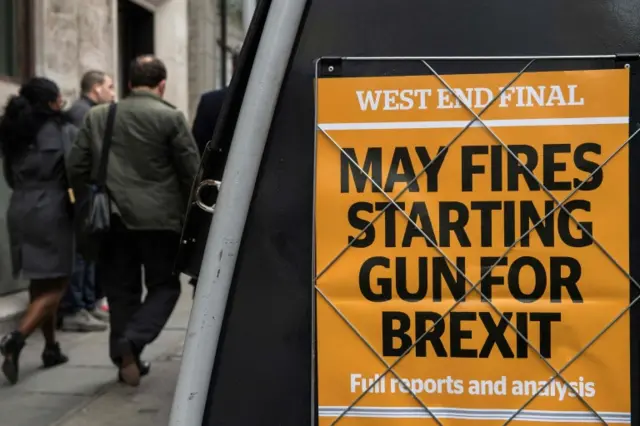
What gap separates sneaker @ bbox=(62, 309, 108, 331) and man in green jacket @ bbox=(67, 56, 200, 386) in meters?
1.84

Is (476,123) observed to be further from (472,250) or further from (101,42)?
(101,42)

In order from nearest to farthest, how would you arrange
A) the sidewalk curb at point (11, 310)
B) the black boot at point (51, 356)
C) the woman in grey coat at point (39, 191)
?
the woman in grey coat at point (39, 191) → the black boot at point (51, 356) → the sidewalk curb at point (11, 310)

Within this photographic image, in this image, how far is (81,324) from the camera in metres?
6.10

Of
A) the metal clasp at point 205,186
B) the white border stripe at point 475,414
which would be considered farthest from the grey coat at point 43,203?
the white border stripe at point 475,414

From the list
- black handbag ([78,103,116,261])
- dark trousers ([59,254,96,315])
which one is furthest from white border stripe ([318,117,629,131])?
dark trousers ([59,254,96,315])

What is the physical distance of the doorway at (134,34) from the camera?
33.1 ft

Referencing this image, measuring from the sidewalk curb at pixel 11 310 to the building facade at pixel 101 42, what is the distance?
0.10 metres

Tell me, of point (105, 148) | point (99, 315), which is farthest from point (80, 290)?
point (105, 148)

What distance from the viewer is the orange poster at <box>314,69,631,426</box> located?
1.64 meters

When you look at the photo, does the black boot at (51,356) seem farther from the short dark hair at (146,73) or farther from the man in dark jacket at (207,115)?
the short dark hair at (146,73)

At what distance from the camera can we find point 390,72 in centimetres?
169

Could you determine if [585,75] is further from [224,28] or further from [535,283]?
[224,28]

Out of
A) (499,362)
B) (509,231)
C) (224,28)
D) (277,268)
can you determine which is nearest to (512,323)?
(499,362)

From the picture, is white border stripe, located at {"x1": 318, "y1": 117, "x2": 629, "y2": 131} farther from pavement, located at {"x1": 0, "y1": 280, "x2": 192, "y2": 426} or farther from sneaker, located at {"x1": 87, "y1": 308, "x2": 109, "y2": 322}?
sneaker, located at {"x1": 87, "y1": 308, "x2": 109, "y2": 322}
